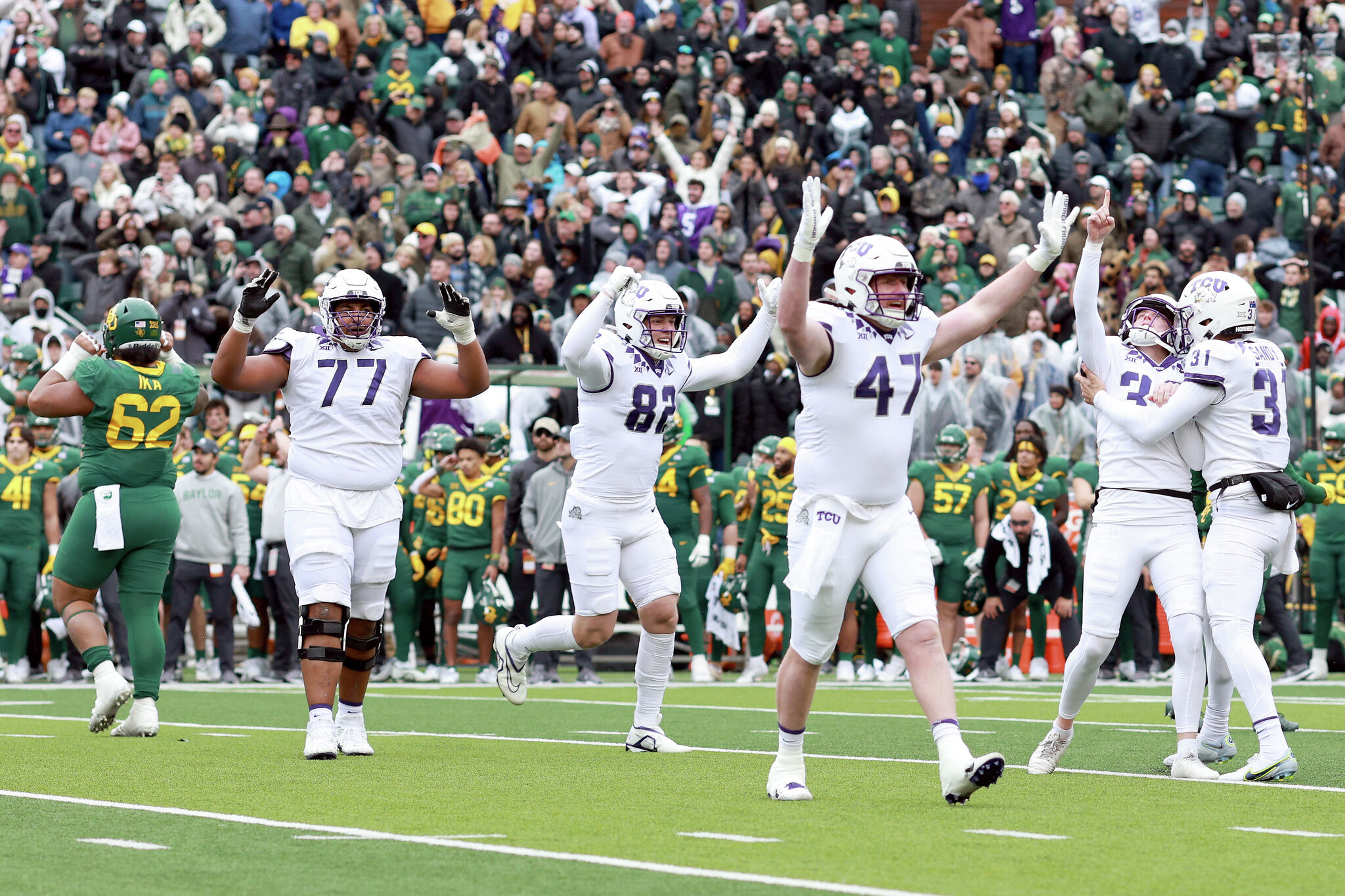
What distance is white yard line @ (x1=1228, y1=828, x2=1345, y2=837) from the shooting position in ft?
20.5

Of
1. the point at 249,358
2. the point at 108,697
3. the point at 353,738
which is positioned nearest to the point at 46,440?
the point at 108,697

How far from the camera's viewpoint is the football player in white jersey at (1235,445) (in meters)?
8.28

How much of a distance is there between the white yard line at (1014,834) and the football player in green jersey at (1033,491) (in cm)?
1013

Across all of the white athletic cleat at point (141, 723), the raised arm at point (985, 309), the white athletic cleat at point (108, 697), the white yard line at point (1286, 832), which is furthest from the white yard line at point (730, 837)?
the white athletic cleat at point (141, 723)

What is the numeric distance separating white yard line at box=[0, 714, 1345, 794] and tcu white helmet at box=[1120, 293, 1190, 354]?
1.90 metres

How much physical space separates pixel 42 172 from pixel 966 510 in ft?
37.3

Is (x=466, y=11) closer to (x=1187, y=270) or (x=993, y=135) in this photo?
(x=993, y=135)

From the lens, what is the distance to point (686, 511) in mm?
16016

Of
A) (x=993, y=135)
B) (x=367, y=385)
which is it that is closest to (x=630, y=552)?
(x=367, y=385)

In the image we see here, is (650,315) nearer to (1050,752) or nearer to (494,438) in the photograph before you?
(1050,752)

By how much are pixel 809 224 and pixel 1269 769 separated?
3.01 meters

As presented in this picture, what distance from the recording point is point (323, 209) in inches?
828

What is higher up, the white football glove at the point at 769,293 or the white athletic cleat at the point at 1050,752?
the white football glove at the point at 769,293

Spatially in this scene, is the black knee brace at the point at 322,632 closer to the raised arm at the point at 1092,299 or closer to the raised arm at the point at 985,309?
the raised arm at the point at 985,309
